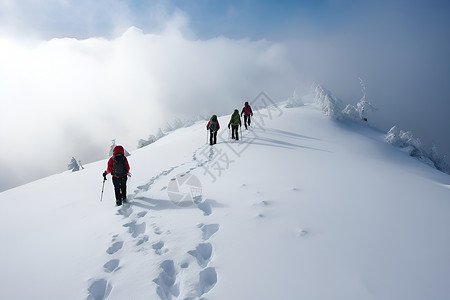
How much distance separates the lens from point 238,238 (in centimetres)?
525

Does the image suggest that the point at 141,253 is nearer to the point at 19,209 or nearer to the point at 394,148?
the point at 19,209

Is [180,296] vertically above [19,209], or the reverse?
[180,296]

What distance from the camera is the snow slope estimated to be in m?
4.00

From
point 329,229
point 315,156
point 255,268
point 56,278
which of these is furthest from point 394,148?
point 56,278

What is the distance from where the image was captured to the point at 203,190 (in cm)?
859

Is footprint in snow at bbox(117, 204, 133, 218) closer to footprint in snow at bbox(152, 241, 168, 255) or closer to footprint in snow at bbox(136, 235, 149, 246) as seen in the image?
footprint in snow at bbox(136, 235, 149, 246)

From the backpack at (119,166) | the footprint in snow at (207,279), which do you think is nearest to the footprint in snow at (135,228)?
the backpack at (119,166)

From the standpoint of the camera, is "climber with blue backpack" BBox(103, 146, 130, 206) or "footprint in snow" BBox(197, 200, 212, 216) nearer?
"footprint in snow" BBox(197, 200, 212, 216)

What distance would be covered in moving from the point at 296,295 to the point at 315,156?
10124 mm

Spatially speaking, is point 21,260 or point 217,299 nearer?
point 217,299

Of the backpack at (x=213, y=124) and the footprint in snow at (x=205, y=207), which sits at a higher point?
the backpack at (x=213, y=124)

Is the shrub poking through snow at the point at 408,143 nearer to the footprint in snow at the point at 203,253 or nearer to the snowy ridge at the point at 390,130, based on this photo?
the snowy ridge at the point at 390,130

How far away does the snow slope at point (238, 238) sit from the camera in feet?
13.1

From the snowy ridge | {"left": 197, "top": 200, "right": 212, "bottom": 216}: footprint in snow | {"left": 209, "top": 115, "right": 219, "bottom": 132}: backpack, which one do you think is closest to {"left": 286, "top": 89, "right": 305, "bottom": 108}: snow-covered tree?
the snowy ridge
